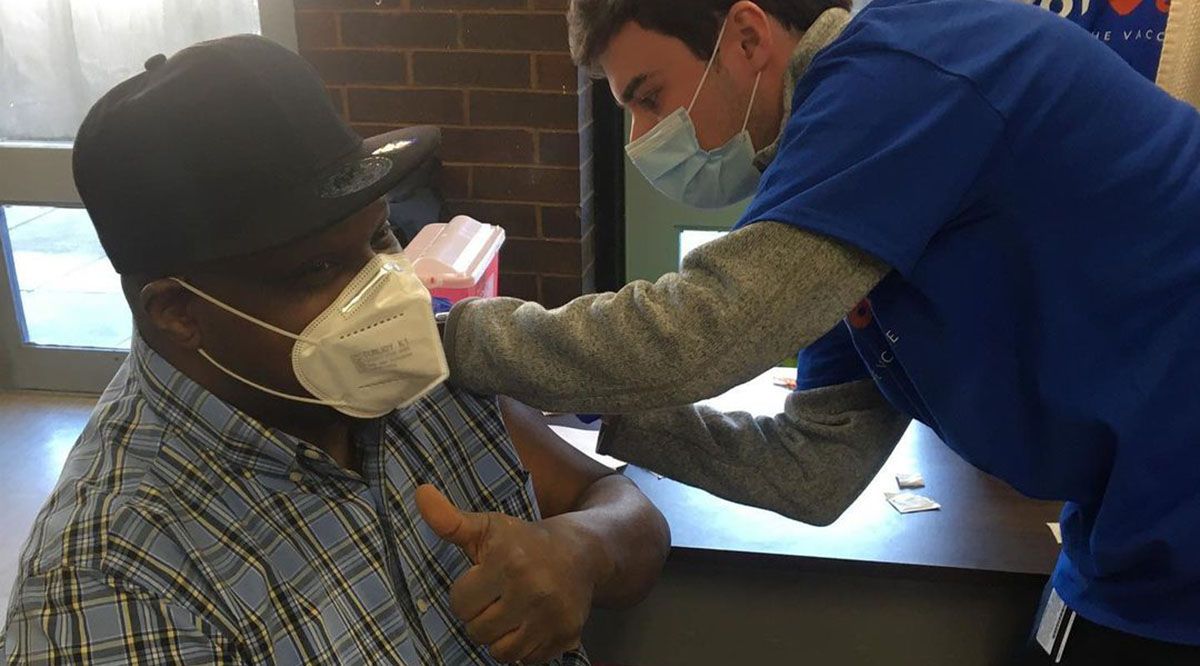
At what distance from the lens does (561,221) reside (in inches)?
114

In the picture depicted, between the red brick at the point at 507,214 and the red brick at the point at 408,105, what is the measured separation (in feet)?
0.72

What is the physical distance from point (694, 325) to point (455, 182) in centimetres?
198

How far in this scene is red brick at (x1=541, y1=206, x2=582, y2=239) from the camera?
2.88m

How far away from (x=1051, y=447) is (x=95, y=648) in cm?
91

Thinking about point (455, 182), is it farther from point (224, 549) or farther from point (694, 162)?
point (224, 549)

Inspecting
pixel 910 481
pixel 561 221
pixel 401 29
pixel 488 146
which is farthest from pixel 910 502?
pixel 401 29

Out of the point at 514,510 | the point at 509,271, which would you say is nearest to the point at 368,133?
the point at 509,271

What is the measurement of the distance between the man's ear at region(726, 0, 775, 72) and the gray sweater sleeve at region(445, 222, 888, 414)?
31cm

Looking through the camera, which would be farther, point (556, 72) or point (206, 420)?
point (556, 72)

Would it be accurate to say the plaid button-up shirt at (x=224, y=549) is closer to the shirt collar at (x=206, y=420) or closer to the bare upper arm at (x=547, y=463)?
the shirt collar at (x=206, y=420)

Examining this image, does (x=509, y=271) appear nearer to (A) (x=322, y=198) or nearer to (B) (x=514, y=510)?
(B) (x=514, y=510)

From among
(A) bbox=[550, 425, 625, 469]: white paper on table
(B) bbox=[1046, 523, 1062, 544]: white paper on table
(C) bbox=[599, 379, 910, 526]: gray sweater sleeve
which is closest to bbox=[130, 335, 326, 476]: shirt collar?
(C) bbox=[599, 379, 910, 526]: gray sweater sleeve

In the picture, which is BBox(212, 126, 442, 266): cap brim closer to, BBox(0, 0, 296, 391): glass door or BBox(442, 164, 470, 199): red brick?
BBox(442, 164, 470, 199): red brick

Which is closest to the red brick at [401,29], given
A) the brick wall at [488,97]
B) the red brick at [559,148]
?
the brick wall at [488,97]
